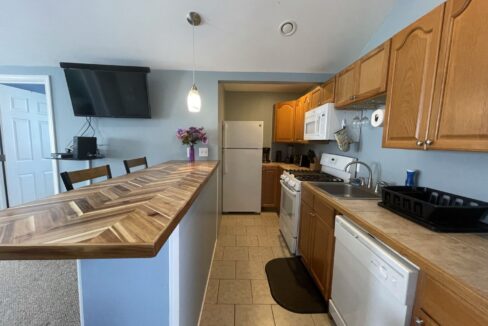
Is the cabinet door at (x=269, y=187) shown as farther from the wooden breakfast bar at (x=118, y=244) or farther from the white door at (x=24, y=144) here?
the white door at (x=24, y=144)

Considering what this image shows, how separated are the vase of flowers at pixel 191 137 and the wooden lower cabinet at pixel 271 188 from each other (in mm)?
1536

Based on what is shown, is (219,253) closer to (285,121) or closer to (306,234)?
(306,234)

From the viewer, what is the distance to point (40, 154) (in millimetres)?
3059

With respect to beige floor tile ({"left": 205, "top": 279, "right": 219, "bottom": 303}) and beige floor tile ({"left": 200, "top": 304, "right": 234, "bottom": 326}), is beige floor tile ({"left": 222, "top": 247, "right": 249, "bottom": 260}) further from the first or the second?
beige floor tile ({"left": 200, "top": 304, "right": 234, "bottom": 326})

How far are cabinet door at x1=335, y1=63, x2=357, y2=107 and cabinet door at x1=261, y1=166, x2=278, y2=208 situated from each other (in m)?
1.88

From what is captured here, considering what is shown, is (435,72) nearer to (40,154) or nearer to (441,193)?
(441,193)

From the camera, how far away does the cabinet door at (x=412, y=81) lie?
1085 mm

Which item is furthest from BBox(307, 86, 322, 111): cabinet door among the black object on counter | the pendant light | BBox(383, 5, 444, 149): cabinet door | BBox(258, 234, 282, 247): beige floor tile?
BBox(258, 234, 282, 247): beige floor tile

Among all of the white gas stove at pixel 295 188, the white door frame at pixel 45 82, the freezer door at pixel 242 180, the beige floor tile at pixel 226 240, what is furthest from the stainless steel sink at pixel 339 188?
the white door frame at pixel 45 82

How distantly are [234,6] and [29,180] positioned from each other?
3.66 m

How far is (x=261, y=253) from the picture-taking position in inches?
96.3

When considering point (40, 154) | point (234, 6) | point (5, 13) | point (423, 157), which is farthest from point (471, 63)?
point (40, 154)

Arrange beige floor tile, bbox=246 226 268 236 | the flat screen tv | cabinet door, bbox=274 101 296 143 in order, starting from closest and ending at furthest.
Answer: the flat screen tv
beige floor tile, bbox=246 226 268 236
cabinet door, bbox=274 101 296 143

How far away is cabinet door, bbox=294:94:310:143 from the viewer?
124 inches
